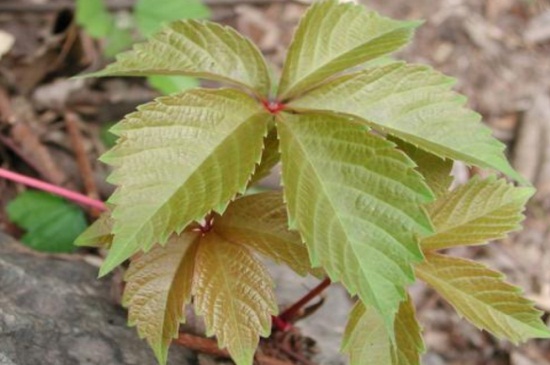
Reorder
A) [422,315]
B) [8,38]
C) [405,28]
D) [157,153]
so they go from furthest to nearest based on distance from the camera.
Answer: [422,315]
[8,38]
[405,28]
[157,153]

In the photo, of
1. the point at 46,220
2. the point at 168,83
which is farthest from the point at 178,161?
the point at 168,83

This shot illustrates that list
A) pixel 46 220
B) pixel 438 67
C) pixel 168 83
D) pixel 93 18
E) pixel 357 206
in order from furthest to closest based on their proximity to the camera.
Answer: pixel 438 67
pixel 93 18
pixel 168 83
pixel 46 220
pixel 357 206

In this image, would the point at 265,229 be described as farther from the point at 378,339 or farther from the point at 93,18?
the point at 93,18

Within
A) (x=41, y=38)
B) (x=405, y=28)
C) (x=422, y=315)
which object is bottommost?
(x=422, y=315)

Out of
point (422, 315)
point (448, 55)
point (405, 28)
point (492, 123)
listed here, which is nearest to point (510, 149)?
point (492, 123)

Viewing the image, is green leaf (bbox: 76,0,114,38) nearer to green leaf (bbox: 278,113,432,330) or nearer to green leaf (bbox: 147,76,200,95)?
green leaf (bbox: 147,76,200,95)

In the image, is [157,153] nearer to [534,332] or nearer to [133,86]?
[534,332]

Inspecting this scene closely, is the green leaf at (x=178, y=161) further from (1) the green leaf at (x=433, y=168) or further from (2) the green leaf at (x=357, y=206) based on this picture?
(1) the green leaf at (x=433, y=168)

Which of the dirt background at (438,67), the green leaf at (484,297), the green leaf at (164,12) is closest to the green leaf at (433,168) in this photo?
the green leaf at (484,297)
